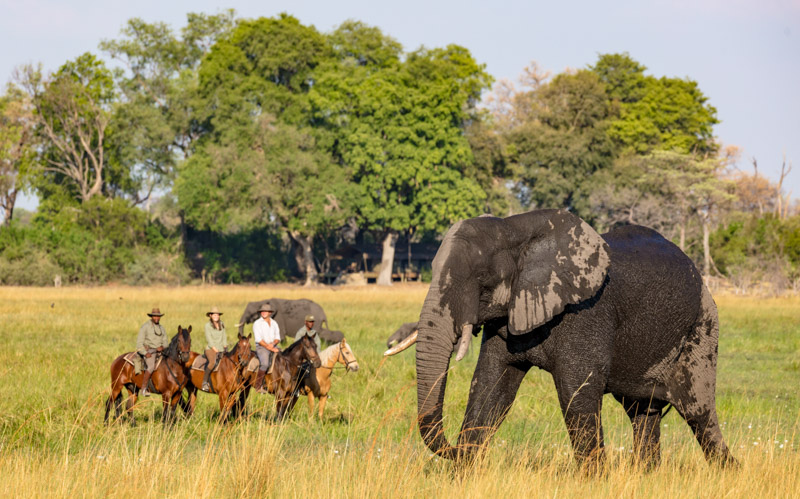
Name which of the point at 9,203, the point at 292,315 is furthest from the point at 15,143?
the point at 292,315

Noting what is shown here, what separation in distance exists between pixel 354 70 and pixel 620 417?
163 feet

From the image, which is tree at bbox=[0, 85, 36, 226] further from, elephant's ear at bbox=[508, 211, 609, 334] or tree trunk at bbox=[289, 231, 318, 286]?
elephant's ear at bbox=[508, 211, 609, 334]

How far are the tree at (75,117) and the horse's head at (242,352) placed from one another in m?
51.2

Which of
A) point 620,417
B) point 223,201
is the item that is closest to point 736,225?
point 223,201

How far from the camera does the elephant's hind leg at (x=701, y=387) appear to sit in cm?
799

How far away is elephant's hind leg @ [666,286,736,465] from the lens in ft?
26.2

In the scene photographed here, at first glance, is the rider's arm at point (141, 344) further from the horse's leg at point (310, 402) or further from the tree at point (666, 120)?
the tree at point (666, 120)

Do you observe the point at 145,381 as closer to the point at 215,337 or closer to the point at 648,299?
the point at 215,337

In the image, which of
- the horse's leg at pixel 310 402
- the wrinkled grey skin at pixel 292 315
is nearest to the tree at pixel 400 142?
the wrinkled grey skin at pixel 292 315

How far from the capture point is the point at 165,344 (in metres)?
12.3

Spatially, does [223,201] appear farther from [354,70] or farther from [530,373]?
[530,373]

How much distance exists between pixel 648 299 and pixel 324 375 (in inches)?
242

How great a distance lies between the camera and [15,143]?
60938mm

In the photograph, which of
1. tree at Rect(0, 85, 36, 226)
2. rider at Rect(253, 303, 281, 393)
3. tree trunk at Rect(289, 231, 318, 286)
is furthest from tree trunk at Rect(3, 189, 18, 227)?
rider at Rect(253, 303, 281, 393)
